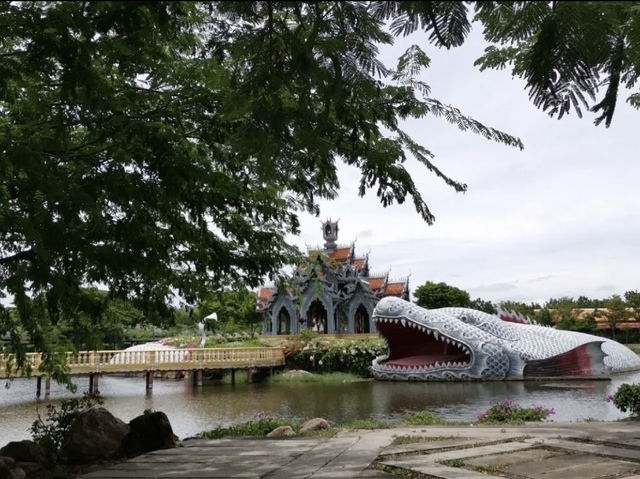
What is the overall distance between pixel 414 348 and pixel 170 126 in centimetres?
2082

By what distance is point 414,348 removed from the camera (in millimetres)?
23891

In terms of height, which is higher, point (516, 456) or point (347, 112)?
point (347, 112)

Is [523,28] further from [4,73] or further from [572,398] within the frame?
[572,398]

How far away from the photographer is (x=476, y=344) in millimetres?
21266

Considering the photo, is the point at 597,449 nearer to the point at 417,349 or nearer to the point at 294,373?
the point at 417,349

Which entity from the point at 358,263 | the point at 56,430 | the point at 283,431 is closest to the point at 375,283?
the point at 358,263

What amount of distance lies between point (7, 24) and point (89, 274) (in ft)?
6.92

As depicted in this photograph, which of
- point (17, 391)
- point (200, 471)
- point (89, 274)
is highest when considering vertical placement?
point (89, 274)

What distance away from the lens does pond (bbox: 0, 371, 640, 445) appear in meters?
13.0

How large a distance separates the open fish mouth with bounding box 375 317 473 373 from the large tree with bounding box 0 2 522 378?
17092 millimetres

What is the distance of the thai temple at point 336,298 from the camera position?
34.9m

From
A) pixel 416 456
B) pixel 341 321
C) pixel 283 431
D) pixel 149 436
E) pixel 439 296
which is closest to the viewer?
pixel 416 456

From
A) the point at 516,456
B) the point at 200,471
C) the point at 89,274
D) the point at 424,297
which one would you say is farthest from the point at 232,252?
the point at 424,297

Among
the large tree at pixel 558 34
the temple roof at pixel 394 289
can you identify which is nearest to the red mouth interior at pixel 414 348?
the temple roof at pixel 394 289
